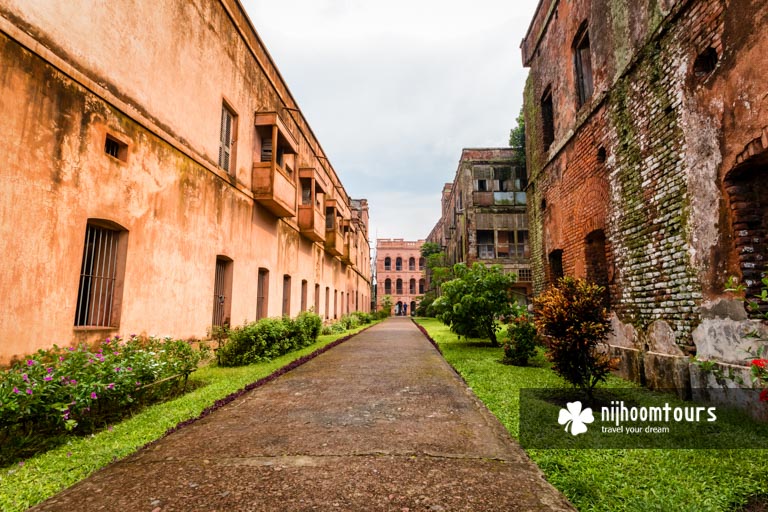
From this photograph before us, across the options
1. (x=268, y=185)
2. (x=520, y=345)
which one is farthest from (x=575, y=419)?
(x=268, y=185)

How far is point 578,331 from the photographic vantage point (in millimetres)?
4340

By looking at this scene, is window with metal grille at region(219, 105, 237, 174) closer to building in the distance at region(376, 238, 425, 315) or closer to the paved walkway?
the paved walkway

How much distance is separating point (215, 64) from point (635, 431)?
30.2ft

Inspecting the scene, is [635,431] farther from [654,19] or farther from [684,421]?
[654,19]

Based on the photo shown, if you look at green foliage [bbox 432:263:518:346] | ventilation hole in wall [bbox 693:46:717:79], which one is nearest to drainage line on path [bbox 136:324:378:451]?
green foliage [bbox 432:263:518:346]

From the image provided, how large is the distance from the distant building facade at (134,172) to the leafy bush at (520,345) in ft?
19.5

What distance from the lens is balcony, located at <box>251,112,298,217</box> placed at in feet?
31.0

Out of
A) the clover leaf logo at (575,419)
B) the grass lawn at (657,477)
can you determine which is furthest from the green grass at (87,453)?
the clover leaf logo at (575,419)

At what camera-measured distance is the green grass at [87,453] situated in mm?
2340

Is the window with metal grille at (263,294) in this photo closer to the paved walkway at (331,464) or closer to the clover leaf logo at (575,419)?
the paved walkway at (331,464)

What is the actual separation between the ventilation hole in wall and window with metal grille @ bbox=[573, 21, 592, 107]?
363cm

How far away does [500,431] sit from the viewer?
3.23 meters

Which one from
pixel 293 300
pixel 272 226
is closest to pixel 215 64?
pixel 272 226

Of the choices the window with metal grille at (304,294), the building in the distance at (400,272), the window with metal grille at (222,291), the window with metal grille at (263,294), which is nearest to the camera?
the window with metal grille at (222,291)
